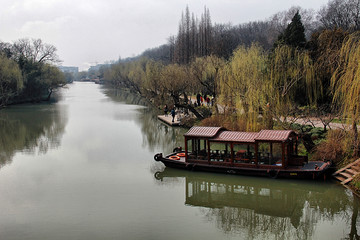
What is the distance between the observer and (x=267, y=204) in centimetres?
1214

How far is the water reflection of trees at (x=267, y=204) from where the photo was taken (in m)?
10.3

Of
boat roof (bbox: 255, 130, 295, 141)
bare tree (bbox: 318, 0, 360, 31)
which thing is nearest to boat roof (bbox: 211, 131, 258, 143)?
boat roof (bbox: 255, 130, 295, 141)

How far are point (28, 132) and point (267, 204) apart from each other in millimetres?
20011

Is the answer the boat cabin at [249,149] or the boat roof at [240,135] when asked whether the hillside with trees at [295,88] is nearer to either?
the boat cabin at [249,149]

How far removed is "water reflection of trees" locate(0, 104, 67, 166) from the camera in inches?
801

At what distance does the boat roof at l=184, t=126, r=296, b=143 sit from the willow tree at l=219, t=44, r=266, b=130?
265cm

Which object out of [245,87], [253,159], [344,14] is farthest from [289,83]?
[344,14]

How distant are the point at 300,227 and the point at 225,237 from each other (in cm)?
229

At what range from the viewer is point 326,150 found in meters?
14.2

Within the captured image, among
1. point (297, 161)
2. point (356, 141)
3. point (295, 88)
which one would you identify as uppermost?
point (295, 88)

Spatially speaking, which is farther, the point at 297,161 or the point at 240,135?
the point at 240,135

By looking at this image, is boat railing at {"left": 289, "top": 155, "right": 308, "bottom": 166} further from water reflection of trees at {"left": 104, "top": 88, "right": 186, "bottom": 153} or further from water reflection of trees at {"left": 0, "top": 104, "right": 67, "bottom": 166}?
water reflection of trees at {"left": 0, "top": 104, "right": 67, "bottom": 166}

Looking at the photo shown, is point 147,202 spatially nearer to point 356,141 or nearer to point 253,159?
point 253,159

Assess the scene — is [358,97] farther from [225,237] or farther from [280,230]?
[225,237]
